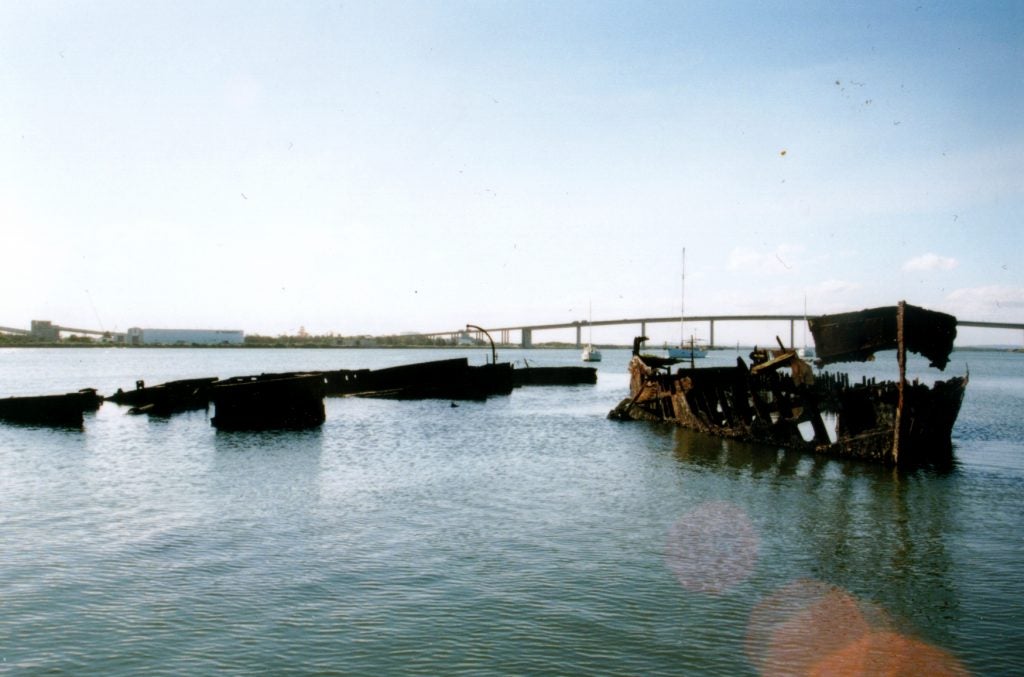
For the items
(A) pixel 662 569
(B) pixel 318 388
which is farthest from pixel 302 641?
(B) pixel 318 388

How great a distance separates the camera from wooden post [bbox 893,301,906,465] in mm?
23719

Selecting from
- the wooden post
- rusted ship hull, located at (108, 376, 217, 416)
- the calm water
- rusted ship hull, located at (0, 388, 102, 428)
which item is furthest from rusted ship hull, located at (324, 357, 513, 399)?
the wooden post

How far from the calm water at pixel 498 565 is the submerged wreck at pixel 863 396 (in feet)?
4.78

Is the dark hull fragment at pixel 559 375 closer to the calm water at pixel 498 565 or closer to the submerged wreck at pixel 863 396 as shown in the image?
the submerged wreck at pixel 863 396

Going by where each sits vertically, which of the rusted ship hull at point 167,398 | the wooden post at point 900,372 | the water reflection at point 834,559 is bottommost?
the water reflection at point 834,559

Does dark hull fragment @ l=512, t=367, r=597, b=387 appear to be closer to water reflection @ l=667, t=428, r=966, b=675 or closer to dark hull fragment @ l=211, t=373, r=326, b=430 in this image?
dark hull fragment @ l=211, t=373, r=326, b=430

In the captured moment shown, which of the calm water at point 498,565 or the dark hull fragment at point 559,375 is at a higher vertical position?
the dark hull fragment at point 559,375

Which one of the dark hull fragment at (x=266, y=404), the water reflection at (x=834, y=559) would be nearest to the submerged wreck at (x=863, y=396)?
the water reflection at (x=834, y=559)

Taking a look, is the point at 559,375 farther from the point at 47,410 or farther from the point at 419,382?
the point at 47,410

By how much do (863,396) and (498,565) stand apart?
17.8 metres

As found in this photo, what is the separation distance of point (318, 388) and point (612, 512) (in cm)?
2349

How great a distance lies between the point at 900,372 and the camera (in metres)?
23.2

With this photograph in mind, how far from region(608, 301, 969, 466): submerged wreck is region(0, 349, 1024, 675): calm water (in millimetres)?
1457

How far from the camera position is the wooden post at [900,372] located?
77.8ft
